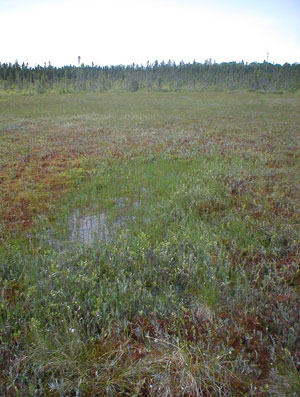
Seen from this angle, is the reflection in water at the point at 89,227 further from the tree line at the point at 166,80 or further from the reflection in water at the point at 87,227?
the tree line at the point at 166,80

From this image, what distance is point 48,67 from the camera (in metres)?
99.1

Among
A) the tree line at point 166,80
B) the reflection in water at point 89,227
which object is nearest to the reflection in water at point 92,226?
the reflection in water at point 89,227

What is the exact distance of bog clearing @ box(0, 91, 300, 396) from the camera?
2.77 m

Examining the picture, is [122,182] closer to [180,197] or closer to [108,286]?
[180,197]

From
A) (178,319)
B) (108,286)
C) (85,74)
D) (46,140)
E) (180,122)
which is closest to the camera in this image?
(178,319)

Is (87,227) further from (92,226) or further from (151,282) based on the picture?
(151,282)

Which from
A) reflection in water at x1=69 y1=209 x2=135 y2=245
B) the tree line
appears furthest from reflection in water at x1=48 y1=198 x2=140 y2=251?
the tree line

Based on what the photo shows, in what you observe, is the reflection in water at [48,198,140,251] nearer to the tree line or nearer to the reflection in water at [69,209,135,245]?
the reflection in water at [69,209,135,245]

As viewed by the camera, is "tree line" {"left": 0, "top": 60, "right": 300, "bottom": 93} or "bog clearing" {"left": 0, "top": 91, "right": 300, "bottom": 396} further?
"tree line" {"left": 0, "top": 60, "right": 300, "bottom": 93}

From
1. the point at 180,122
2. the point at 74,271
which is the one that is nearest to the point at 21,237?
the point at 74,271

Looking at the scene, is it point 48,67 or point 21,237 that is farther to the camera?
point 48,67

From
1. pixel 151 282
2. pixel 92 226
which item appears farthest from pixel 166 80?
pixel 151 282

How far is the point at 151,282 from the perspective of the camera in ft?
13.5

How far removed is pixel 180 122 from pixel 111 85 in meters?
65.3
